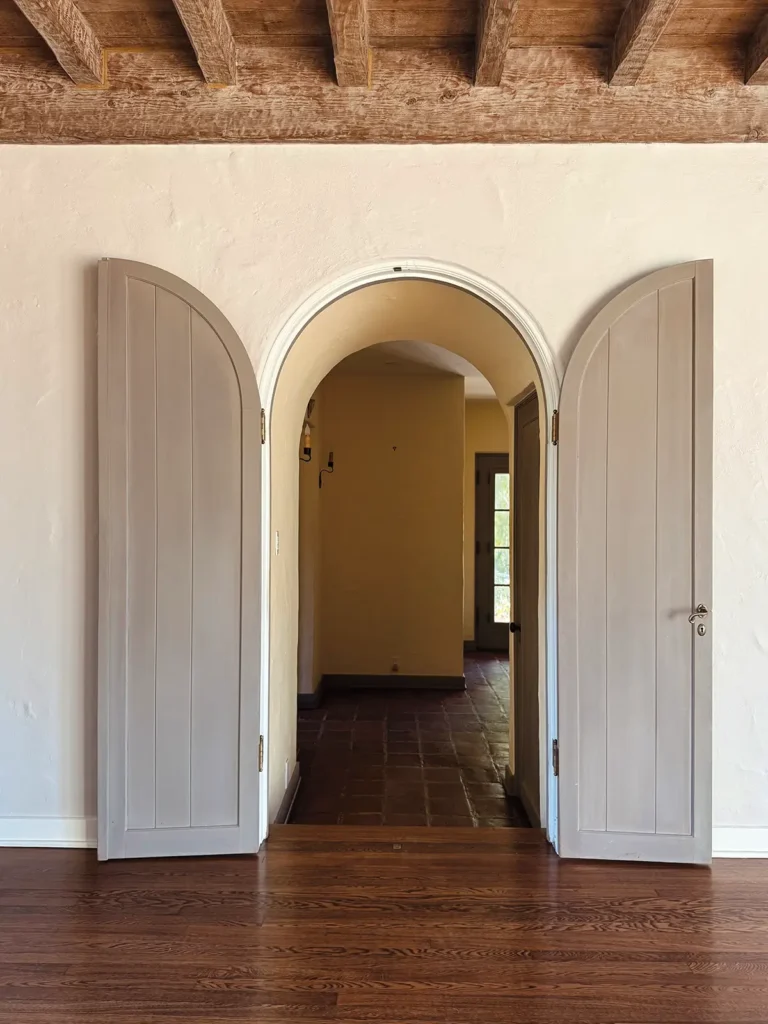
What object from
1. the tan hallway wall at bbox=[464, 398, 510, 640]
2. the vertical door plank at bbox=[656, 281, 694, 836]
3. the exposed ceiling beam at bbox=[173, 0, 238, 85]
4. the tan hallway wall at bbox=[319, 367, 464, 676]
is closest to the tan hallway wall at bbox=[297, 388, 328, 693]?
the tan hallway wall at bbox=[319, 367, 464, 676]

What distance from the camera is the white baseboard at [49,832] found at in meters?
2.71

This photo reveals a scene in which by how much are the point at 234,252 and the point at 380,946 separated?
259cm

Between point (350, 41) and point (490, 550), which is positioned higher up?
point (350, 41)

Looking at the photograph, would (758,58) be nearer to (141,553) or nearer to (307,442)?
(141,553)

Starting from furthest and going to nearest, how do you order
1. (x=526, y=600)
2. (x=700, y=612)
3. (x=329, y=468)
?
(x=329, y=468)
(x=526, y=600)
(x=700, y=612)

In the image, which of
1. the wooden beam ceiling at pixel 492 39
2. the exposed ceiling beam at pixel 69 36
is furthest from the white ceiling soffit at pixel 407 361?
the exposed ceiling beam at pixel 69 36

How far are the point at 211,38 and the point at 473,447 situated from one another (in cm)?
637

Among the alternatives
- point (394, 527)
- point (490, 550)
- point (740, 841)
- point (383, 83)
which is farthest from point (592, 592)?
point (490, 550)

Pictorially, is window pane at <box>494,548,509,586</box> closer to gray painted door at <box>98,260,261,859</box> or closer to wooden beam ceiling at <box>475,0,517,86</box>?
gray painted door at <box>98,260,261,859</box>

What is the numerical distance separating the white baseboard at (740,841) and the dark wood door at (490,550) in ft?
18.9

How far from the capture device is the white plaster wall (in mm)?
2686

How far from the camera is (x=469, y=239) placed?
269 centimetres

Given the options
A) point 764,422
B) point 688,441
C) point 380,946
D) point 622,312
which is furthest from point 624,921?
point 622,312

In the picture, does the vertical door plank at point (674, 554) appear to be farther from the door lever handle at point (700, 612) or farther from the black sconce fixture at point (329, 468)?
the black sconce fixture at point (329, 468)
